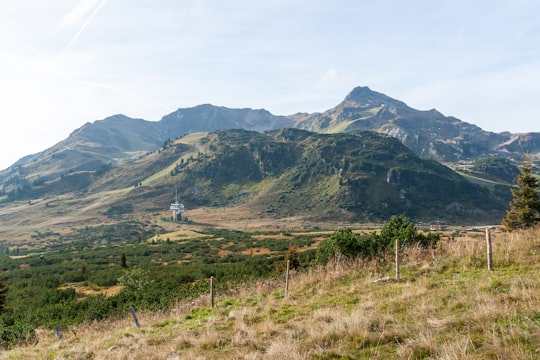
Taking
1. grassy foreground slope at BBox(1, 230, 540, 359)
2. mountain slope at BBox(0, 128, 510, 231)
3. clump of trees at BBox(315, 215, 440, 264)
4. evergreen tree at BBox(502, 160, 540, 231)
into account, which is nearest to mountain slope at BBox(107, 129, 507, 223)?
mountain slope at BBox(0, 128, 510, 231)

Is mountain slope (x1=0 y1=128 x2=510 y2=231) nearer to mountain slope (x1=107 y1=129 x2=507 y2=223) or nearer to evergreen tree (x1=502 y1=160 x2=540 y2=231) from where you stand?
mountain slope (x1=107 y1=129 x2=507 y2=223)

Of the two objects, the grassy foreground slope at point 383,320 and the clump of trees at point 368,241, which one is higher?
the grassy foreground slope at point 383,320

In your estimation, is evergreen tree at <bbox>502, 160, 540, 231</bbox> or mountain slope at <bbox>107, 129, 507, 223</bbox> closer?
→ evergreen tree at <bbox>502, 160, 540, 231</bbox>

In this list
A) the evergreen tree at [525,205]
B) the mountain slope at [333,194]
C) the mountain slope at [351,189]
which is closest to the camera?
the evergreen tree at [525,205]

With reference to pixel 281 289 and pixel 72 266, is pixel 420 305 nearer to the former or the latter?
pixel 281 289

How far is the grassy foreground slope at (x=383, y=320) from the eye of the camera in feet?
18.4

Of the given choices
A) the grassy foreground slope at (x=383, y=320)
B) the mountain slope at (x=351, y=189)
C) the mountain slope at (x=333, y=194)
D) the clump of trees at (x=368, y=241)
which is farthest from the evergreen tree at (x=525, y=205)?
the mountain slope at (x=351, y=189)

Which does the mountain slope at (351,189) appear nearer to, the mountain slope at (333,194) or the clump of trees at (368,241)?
the mountain slope at (333,194)

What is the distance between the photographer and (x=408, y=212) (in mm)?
140125

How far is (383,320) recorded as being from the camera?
705 cm

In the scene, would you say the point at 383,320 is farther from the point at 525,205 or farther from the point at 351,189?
the point at 351,189

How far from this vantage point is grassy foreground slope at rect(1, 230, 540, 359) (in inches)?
221

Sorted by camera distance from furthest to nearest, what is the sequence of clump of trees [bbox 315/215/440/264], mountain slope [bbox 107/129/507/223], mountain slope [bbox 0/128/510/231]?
mountain slope [bbox 0/128/510/231] → mountain slope [bbox 107/129/507/223] → clump of trees [bbox 315/215/440/264]

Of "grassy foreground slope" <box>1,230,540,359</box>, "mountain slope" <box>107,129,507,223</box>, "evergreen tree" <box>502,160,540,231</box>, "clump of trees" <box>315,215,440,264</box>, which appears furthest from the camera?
"mountain slope" <box>107,129,507,223</box>
